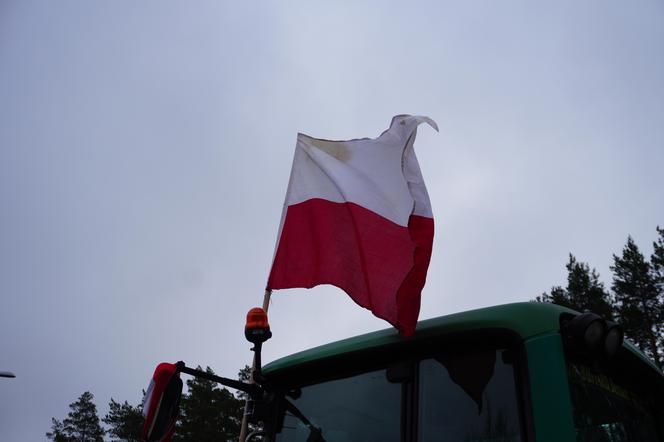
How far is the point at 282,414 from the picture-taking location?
3.40 m

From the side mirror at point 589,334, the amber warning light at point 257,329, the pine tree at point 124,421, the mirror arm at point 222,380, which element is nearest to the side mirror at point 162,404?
the mirror arm at point 222,380

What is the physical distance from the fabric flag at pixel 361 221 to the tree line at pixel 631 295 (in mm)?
24171

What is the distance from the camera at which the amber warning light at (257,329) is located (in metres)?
3.15

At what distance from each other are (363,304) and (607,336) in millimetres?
1442

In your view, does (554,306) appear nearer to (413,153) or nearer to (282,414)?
(282,414)

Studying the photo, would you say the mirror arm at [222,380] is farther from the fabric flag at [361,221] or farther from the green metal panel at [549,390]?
the green metal panel at [549,390]

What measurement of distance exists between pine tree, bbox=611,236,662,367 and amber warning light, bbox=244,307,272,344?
87.3ft

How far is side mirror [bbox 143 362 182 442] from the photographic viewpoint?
2.97 meters

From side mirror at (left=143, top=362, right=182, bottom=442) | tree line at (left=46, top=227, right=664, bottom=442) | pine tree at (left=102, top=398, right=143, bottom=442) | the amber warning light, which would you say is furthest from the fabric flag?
pine tree at (left=102, top=398, right=143, bottom=442)

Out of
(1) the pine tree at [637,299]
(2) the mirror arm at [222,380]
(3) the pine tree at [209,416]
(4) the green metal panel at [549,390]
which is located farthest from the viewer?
(3) the pine tree at [209,416]

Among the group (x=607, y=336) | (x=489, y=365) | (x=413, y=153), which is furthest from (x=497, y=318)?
(x=413, y=153)

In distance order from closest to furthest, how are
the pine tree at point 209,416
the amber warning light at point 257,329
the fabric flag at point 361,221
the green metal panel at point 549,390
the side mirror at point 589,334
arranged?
the green metal panel at point 549,390 → the side mirror at point 589,334 → the amber warning light at point 257,329 → the fabric flag at point 361,221 → the pine tree at point 209,416

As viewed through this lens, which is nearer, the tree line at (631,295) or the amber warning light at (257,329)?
the amber warning light at (257,329)

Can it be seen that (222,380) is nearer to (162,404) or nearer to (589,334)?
(162,404)
